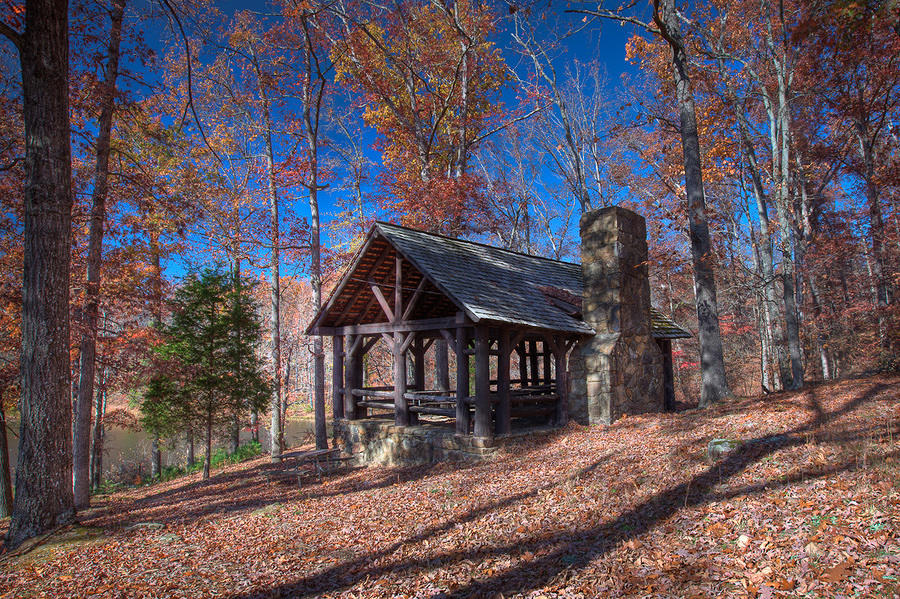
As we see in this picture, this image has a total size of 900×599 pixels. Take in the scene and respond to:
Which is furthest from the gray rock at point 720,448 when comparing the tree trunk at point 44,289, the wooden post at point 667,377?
the tree trunk at point 44,289

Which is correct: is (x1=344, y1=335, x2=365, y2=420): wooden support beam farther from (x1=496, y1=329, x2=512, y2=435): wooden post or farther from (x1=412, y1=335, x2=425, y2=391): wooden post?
(x1=496, y1=329, x2=512, y2=435): wooden post

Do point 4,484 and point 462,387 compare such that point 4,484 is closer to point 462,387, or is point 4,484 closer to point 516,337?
point 462,387

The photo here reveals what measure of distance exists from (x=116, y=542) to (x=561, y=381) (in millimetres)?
8284

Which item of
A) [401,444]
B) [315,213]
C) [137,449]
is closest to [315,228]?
[315,213]

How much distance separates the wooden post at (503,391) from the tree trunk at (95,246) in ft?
26.5

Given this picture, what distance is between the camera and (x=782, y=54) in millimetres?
12375

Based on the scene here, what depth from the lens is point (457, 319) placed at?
9.54 m

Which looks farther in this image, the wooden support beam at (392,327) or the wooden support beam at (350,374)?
the wooden support beam at (350,374)

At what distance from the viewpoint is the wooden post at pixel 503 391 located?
9.96 metres

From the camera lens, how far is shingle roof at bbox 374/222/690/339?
9555 mm

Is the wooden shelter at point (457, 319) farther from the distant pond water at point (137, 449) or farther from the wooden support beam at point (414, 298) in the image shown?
the distant pond water at point (137, 449)

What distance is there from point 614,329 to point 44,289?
9918 millimetres

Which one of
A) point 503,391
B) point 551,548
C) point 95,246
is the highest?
point 95,246

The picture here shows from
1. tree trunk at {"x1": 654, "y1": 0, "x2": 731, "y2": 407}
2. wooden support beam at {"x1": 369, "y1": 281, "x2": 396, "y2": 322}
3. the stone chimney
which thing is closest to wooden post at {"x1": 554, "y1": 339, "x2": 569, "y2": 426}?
the stone chimney
